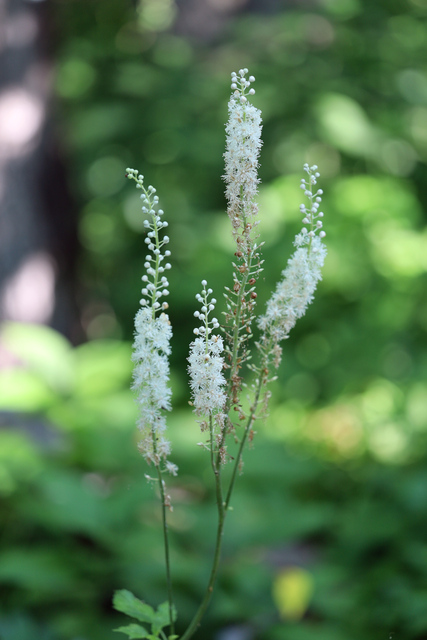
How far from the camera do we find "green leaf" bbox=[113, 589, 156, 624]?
107cm

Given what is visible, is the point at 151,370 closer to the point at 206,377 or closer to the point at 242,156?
the point at 206,377

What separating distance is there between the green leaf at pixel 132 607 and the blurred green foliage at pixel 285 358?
3.24 feet

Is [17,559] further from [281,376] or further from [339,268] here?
[339,268]

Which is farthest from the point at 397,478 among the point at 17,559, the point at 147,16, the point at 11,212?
the point at 147,16

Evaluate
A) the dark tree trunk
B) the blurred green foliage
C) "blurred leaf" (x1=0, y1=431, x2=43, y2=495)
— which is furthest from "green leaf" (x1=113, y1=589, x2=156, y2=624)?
the dark tree trunk

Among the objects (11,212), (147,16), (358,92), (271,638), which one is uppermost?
(147,16)

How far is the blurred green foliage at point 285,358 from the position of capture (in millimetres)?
2324

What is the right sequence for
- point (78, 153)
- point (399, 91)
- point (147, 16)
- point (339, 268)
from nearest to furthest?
point (339, 268)
point (399, 91)
point (78, 153)
point (147, 16)

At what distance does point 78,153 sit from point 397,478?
11.6 feet

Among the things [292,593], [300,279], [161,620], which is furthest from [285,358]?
[300,279]

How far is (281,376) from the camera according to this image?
4250 mm

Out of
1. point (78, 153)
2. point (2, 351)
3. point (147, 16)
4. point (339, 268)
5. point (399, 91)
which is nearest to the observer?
point (2, 351)

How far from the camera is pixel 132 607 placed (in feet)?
3.55

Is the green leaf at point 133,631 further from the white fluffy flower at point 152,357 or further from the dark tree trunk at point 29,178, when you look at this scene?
the dark tree trunk at point 29,178
